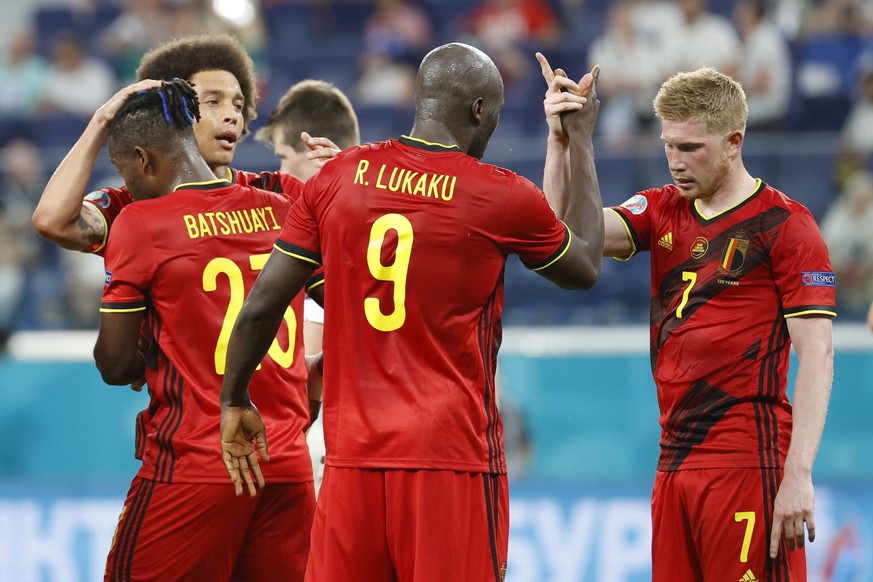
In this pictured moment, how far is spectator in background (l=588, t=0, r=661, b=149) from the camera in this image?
11.2 metres

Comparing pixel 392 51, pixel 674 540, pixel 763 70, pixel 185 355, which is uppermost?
pixel 392 51

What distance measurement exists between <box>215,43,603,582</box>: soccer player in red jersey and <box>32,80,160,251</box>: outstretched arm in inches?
37.7

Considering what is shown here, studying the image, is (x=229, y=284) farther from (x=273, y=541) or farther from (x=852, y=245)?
(x=852, y=245)

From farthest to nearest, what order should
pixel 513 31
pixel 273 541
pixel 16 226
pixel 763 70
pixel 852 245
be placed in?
pixel 513 31 → pixel 763 70 → pixel 16 226 → pixel 852 245 → pixel 273 541

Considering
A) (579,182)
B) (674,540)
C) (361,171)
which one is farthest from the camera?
(674,540)

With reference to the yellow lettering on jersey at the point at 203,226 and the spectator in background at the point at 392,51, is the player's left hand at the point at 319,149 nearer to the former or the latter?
the yellow lettering on jersey at the point at 203,226

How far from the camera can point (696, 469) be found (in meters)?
4.45

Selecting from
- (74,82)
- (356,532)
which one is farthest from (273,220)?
(74,82)

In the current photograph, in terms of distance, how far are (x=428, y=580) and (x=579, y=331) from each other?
521 cm

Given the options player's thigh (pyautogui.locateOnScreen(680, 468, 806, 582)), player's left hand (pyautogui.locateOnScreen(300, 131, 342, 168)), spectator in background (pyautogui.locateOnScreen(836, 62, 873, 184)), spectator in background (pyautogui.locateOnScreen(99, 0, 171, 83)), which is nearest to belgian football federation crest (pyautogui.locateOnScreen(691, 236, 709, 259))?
player's thigh (pyautogui.locateOnScreen(680, 468, 806, 582))

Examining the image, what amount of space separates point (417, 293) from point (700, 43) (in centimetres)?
848

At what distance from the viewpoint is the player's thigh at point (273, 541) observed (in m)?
4.25

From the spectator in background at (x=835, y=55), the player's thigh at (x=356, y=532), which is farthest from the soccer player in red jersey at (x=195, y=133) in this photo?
the spectator in background at (x=835, y=55)

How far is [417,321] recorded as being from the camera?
3.62 metres
